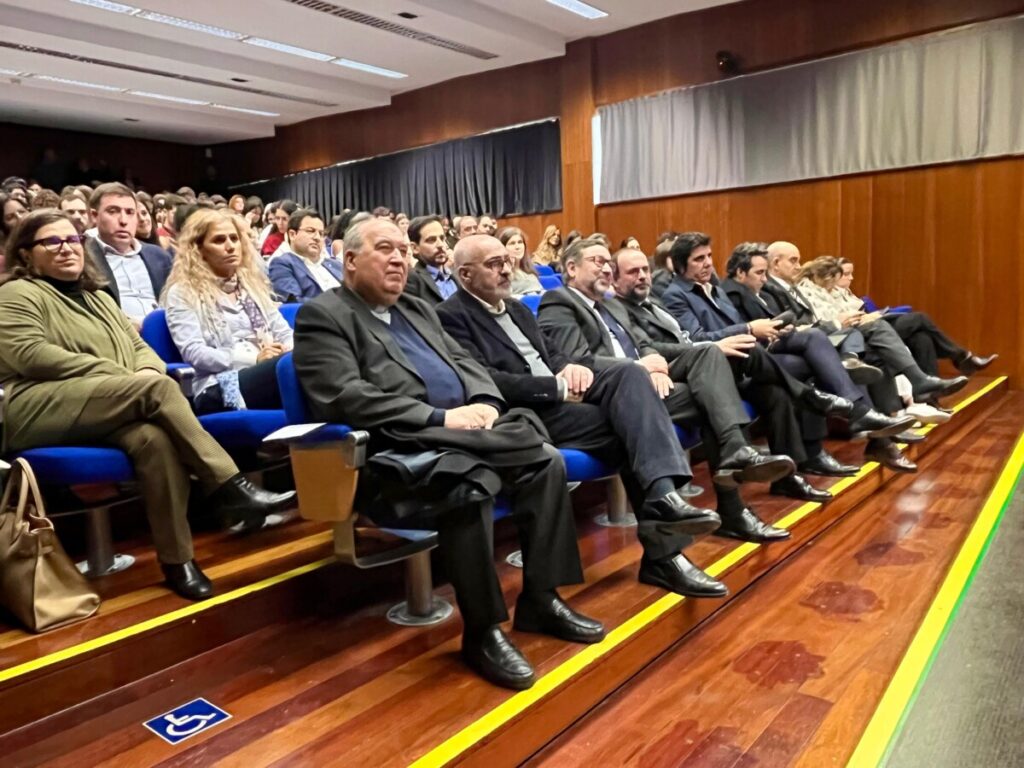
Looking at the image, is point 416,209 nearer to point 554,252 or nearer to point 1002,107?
point 554,252

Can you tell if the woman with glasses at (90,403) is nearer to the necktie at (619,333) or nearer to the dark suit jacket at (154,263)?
the dark suit jacket at (154,263)

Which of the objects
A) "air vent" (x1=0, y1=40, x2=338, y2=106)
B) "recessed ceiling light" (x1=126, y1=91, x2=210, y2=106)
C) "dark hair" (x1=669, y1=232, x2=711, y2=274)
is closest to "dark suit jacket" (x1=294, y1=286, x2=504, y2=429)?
"dark hair" (x1=669, y1=232, x2=711, y2=274)

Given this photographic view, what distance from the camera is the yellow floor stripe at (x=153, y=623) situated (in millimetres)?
1447

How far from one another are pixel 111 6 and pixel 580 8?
139 inches

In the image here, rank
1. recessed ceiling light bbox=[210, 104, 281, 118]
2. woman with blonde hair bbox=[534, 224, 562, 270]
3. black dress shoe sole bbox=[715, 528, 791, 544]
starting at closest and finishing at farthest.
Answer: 1. black dress shoe sole bbox=[715, 528, 791, 544]
2. woman with blonde hair bbox=[534, 224, 562, 270]
3. recessed ceiling light bbox=[210, 104, 281, 118]

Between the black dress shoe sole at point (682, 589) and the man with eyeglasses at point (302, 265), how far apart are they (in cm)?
208

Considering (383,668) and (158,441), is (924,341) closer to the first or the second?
(383,668)

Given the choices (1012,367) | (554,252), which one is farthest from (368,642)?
(1012,367)

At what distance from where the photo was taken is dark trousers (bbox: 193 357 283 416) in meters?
2.24

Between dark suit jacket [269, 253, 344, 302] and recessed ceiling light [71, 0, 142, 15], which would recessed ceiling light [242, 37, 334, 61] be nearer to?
recessed ceiling light [71, 0, 142, 15]

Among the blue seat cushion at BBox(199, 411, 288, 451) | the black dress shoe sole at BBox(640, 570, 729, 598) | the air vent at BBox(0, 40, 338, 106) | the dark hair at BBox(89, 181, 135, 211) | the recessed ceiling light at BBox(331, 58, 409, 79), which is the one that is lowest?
the black dress shoe sole at BBox(640, 570, 729, 598)

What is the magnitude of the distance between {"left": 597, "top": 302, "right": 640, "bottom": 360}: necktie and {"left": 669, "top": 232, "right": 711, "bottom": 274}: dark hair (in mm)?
749

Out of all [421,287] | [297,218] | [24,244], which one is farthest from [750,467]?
[297,218]

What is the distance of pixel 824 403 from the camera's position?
8.96ft
